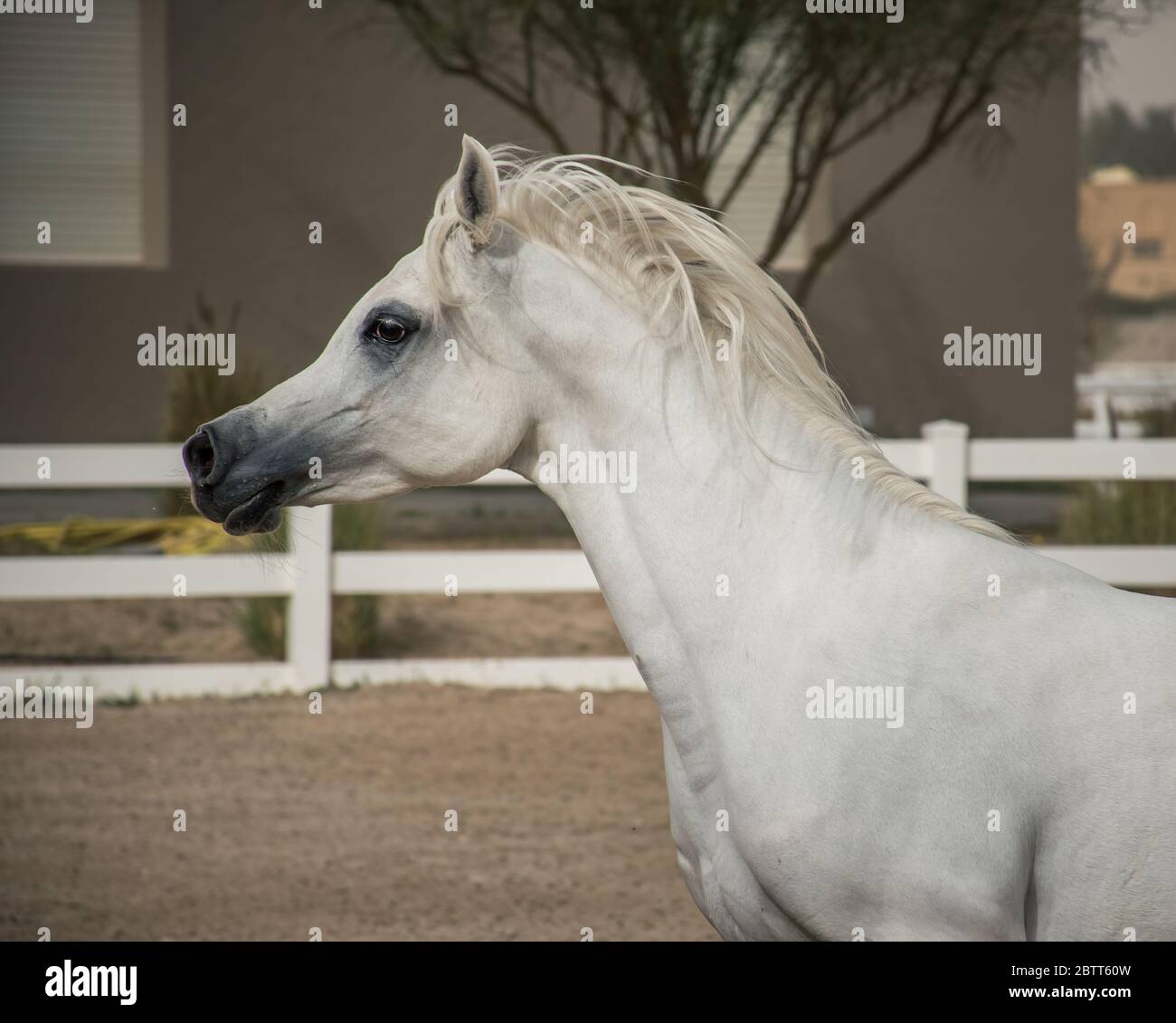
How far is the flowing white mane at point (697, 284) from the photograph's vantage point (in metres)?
2.20

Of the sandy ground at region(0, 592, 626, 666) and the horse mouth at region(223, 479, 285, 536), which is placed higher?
the horse mouth at region(223, 479, 285, 536)

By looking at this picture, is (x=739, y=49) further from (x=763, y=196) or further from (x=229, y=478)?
(x=229, y=478)

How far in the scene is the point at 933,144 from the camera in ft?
38.4

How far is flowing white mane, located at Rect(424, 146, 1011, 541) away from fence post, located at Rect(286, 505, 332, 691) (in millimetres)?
4730

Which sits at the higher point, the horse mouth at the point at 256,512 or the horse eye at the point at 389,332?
the horse eye at the point at 389,332

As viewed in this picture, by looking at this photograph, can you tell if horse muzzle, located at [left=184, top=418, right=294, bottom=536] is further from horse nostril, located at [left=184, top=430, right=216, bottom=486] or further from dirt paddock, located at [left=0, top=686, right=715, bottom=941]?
dirt paddock, located at [left=0, top=686, right=715, bottom=941]

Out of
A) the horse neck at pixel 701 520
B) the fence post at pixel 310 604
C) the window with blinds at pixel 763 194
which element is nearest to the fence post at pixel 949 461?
the fence post at pixel 310 604

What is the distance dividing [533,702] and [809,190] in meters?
6.66

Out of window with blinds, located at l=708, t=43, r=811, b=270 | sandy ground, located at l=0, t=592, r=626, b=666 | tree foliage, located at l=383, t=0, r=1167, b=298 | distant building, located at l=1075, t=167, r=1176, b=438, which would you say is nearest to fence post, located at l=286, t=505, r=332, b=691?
sandy ground, located at l=0, t=592, r=626, b=666

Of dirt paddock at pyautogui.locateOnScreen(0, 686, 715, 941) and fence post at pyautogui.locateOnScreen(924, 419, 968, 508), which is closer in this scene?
dirt paddock at pyautogui.locateOnScreen(0, 686, 715, 941)

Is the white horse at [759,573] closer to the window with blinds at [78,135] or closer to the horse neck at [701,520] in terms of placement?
the horse neck at [701,520]

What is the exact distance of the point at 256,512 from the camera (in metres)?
2.29

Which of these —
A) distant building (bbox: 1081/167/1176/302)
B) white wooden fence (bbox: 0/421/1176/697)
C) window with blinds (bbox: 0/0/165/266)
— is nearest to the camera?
white wooden fence (bbox: 0/421/1176/697)

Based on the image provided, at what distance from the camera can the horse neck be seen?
212 cm
